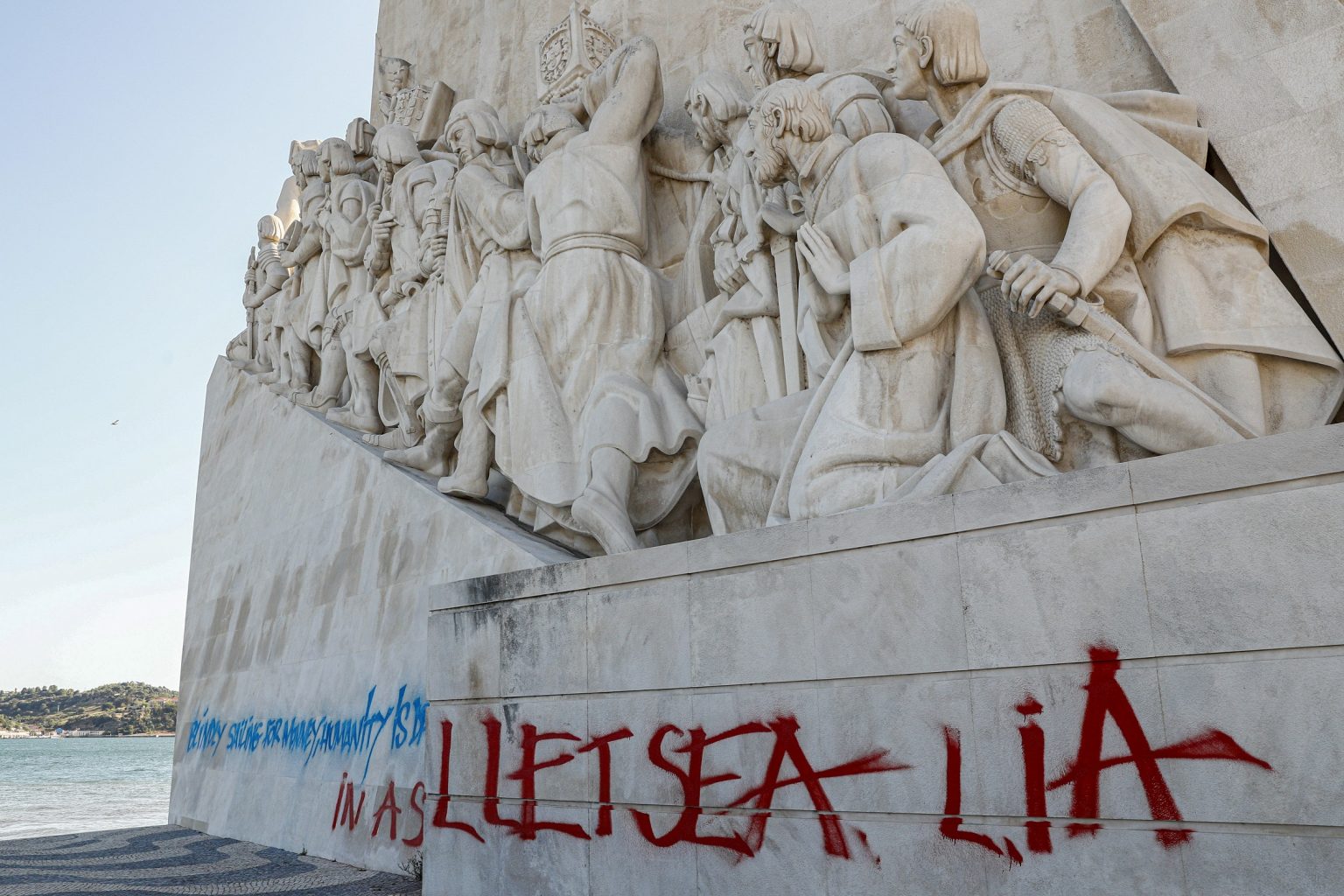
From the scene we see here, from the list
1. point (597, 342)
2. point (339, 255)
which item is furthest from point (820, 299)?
point (339, 255)

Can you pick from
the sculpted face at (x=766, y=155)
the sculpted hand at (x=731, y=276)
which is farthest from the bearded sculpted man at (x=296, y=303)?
the sculpted face at (x=766, y=155)

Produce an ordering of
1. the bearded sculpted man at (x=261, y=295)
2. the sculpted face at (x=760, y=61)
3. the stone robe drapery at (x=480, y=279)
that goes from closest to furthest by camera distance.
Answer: the sculpted face at (x=760, y=61), the stone robe drapery at (x=480, y=279), the bearded sculpted man at (x=261, y=295)

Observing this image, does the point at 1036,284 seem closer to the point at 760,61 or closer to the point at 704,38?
the point at 760,61

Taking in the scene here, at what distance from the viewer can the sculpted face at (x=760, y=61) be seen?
5605 mm

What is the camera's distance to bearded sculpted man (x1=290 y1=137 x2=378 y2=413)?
33.4 feet

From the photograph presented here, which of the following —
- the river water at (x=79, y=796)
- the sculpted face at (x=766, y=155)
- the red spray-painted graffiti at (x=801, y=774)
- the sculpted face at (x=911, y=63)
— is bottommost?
the river water at (x=79, y=796)

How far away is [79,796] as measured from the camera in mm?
23000

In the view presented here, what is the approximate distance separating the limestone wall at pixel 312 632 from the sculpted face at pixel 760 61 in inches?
112

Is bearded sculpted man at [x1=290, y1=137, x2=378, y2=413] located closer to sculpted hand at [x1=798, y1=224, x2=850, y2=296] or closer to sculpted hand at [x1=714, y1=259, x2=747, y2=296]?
sculpted hand at [x1=714, y1=259, x2=747, y2=296]

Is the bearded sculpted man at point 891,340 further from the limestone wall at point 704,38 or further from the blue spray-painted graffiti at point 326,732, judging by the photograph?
the blue spray-painted graffiti at point 326,732

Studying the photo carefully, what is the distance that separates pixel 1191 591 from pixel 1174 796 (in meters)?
0.53

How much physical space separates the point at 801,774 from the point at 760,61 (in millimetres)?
3740

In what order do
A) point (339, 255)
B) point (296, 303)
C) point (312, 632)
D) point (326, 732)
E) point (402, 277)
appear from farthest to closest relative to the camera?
point (296, 303), point (339, 255), point (402, 277), point (312, 632), point (326, 732)

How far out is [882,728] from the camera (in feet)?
11.0
